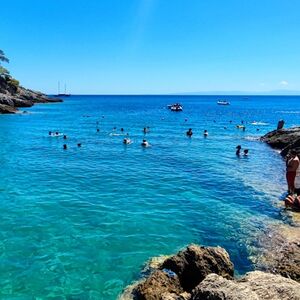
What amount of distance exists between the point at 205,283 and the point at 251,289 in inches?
42.6

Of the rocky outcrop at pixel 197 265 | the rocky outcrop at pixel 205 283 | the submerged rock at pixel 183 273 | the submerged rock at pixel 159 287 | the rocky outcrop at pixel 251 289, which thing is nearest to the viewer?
the rocky outcrop at pixel 251 289

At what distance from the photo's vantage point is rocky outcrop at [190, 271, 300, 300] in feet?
25.2

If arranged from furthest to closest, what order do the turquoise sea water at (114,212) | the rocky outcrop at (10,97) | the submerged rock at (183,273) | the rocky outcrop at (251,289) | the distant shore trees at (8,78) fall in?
1. the distant shore trees at (8,78)
2. the rocky outcrop at (10,97)
3. the turquoise sea water at (114,212)
4. the submerged rock at (183,273)
5. the rocky outcrop at (251,289)

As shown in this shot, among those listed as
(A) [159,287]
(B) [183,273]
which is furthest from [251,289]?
(B) [183,273]

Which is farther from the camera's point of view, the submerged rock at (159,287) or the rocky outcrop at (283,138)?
the rocky outcrop at (283,138)

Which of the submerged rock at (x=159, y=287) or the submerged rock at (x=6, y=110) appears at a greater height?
the submerged rock at (x=6, y=110)

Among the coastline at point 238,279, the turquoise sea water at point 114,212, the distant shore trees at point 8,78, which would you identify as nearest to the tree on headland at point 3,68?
the distant shore trees at point 8,78

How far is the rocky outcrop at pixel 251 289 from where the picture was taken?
7.69 m

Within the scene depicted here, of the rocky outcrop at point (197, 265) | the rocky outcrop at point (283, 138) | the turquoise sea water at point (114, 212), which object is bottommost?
the turquoise sea water at point (114, 212)

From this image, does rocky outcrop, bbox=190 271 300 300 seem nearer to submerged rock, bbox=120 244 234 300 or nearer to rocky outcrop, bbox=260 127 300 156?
submerged rock, bbox=120 244 234 300

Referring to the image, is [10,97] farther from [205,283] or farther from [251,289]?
[251,289]

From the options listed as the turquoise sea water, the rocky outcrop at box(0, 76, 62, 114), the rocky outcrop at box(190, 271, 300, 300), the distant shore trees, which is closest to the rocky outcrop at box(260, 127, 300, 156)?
the turquoise sea water

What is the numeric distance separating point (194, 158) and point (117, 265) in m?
25.1

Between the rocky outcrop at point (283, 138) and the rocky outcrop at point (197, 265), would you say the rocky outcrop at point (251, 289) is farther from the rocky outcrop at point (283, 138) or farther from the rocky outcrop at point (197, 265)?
the rocky outcrop at point (283, 138)
